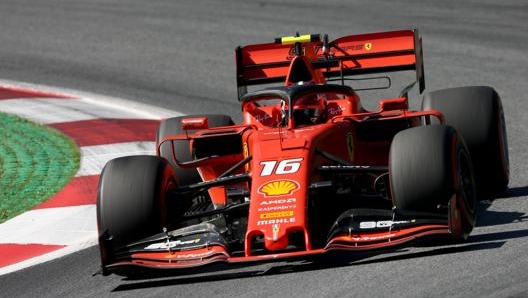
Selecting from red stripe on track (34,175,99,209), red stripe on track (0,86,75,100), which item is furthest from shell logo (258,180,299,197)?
red stripe on track (0,86,75,100)

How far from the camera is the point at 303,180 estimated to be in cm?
766

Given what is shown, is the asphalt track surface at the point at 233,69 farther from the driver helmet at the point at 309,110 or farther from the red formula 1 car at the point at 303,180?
the driver helmet at the point at 309,110

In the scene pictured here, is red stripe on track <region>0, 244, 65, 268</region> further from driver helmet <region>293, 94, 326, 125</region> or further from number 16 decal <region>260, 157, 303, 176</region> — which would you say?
driver helmet <region>293, 94, 326, 125</region>

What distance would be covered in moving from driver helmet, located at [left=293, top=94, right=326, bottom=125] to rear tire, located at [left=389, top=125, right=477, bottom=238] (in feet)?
4.21

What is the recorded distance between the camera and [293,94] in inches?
344

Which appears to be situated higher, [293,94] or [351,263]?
[293,94]

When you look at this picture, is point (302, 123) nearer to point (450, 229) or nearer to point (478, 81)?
point (450, 229)

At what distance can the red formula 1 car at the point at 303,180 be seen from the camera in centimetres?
745

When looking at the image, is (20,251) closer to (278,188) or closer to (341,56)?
(278,188)

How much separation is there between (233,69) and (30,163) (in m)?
4.89

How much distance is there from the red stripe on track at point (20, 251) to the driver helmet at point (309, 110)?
1913 mm

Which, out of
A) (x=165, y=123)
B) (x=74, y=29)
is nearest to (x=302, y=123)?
(x=165, y=123)

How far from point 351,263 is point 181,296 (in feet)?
3.44

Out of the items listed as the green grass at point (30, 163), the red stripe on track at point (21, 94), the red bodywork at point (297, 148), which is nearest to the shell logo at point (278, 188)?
the red bodywork at point (297, 148)
